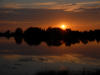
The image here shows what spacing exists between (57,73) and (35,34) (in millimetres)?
78701

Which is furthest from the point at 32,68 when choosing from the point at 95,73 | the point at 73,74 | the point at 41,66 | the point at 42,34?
the point at 42,34

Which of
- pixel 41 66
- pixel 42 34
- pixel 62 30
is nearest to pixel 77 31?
pixel 62 30

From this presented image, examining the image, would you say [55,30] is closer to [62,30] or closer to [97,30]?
[62,30]

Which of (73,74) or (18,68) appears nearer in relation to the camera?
(73,74)

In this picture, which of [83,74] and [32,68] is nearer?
[83,74]

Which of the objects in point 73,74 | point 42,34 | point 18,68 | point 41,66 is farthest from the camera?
point 42,34

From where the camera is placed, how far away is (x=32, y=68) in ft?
49.8

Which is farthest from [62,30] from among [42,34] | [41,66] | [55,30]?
[41,66]

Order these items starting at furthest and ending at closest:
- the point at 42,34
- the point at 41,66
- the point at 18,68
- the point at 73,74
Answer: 1. the point at 42,34
2. the point at 41,66
3. the point at 18,68
4. the point at 73,74

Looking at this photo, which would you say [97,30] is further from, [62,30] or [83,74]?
[83,74]

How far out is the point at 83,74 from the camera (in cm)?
1309

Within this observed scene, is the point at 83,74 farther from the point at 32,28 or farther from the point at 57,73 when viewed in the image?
the point at 32,28

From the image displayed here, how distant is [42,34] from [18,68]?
7639 cm

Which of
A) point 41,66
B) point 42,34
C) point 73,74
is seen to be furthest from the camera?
point 42,34
